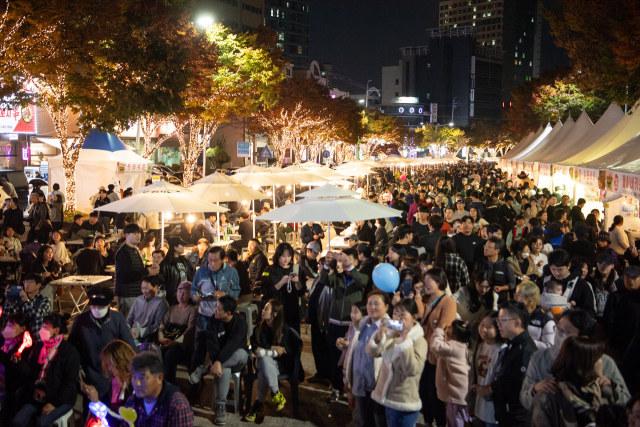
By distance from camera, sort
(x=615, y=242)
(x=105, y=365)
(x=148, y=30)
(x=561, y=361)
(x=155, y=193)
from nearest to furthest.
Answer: (x=561, y=361) → (x=105, y=365) → (x=615, y=242) → (x=155, y=193) → (x=148, y=30)

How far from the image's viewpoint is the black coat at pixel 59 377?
5.11m

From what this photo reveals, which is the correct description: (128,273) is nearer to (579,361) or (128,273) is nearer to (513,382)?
(513,382)

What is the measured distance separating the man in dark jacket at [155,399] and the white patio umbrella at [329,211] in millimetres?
5043

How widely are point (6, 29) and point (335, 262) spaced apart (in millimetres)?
9586

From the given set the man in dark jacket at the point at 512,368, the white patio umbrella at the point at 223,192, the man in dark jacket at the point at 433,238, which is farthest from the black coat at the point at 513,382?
the white patio umbrella at the point at 223,192

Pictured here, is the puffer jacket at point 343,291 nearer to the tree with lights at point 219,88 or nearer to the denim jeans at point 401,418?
the denim jeans at point 401,418

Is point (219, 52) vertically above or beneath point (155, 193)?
above

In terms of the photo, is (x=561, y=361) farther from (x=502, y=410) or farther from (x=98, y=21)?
(x=98, y=21)

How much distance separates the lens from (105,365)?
15.8ft

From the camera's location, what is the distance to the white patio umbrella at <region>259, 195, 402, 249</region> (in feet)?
29.1

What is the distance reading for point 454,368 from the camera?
4844 millimetres

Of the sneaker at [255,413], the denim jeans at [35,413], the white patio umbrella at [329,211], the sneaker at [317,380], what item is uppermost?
the white patio umbrella at [329,211]

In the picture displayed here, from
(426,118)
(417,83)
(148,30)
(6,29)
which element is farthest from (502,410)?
(417,83)

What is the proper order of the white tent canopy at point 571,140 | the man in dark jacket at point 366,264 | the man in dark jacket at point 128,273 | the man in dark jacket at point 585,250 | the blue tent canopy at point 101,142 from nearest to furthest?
the man in dark jacket at point 366,264 → the man in dark jacket at point 128,273 → the man in dark jacket at point 585,250 → the white tent canopy at point 571,140 → the blue tent canopy at point 101,142
